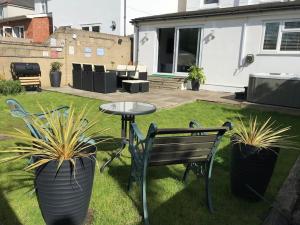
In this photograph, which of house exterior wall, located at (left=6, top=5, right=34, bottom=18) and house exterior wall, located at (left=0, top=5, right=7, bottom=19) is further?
house exterior wall, located at (left=0, top=5, right=7, bottom=19)

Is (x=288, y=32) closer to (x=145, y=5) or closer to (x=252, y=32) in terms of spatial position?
(x=252, y=32)

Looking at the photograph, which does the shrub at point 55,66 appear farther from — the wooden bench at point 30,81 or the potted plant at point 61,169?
the potted plant at point 61,169

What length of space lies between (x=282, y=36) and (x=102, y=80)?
7472mm

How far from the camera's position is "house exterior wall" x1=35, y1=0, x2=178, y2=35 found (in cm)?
1633

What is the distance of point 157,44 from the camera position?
14.3 m

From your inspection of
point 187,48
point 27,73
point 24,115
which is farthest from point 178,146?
point 187,48

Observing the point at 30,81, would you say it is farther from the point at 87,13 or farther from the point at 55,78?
the point at 87,13

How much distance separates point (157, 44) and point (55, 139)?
41.5ft

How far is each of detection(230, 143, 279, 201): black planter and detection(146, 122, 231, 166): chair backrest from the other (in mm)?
383

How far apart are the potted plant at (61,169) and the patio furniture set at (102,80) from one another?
803 centimetres

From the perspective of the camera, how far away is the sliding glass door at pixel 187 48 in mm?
12945

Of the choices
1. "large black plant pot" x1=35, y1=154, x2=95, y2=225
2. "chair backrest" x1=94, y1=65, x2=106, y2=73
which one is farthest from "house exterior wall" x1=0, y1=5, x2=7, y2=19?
"large black plant pot" x1=35, y1=154, x2=95, y2=225

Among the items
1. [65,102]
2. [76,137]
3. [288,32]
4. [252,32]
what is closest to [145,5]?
[252,32]

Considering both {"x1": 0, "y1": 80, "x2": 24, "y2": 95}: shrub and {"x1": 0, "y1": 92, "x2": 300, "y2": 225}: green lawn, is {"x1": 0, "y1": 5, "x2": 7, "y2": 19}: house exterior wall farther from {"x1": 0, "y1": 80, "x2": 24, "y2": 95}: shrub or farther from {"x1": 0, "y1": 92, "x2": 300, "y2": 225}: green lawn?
Result: {"x1": 0, "y1": 92, "x2": 300, "y2": 225}: green lawn
